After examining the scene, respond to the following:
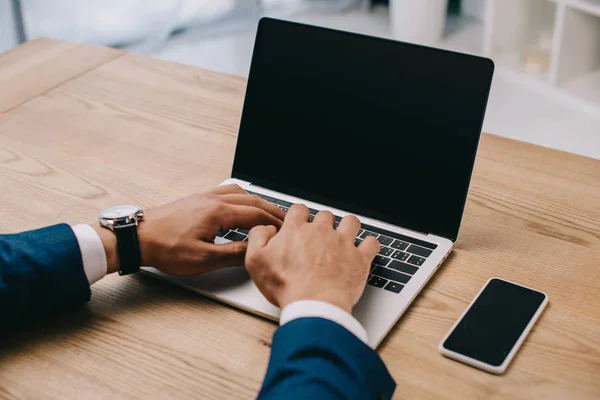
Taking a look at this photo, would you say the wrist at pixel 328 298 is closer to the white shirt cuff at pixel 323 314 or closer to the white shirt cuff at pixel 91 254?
the white shirt cuff at pixel 323 314

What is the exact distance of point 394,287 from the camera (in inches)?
35.5

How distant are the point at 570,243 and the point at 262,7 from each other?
10.6 feet

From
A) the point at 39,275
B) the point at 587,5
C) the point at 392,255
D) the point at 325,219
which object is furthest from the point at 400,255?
the point at 587,5

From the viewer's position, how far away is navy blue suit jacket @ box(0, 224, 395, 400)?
72 centimetres

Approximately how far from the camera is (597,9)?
A: 109 inches

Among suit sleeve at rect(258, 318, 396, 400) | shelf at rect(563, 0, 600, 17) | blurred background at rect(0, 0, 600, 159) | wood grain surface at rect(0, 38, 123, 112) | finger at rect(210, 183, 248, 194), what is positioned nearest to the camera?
suit sleeve at rect(258, 318, 396, 400)

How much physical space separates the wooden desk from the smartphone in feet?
0.04

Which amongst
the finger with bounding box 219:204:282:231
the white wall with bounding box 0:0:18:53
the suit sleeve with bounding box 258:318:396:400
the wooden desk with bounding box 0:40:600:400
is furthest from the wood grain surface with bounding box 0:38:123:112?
the white wall with bounding box 0:0:18:53

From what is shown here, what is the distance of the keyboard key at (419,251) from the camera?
965 millimetres

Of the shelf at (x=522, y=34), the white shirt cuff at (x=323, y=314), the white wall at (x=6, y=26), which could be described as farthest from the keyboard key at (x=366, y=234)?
the white wall at (x=6, y=26)

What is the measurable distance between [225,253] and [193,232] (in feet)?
0.17

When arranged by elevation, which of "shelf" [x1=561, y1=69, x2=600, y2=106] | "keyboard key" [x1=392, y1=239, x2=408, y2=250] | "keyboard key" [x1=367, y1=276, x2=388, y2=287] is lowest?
"shelf" [x1=561, y1=69, x2=600, y2=106]

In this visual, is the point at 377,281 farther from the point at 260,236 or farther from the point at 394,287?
the point at 260,236

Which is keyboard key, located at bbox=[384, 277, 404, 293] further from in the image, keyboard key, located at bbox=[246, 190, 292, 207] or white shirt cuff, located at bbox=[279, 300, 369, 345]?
keyboard key, located at bbox=[246, 190, 292, 207]
